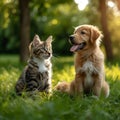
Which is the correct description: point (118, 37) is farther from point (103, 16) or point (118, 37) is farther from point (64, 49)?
point (64, 49)

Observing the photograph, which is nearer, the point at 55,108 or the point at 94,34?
the point at 55,108

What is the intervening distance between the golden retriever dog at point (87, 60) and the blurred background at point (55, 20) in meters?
3.13

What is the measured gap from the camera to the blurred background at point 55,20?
22141 millimetres

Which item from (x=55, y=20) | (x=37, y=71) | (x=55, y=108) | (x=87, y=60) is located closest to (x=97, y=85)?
(x=87, y=60)

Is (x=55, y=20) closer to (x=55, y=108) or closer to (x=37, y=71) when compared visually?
(x=37, y=71)

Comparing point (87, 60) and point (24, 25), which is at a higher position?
point (24, 25)

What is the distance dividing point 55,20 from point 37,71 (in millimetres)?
18858

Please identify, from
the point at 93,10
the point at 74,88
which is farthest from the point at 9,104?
the point at 93,10

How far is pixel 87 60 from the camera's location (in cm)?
906

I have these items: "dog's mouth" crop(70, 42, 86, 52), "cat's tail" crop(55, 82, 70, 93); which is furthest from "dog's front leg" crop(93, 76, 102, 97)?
"cat's tail" crop(55, 82, 70, 93)

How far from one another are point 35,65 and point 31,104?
7.05 feet

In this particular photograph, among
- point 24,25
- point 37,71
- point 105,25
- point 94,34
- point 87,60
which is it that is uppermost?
point 105,25

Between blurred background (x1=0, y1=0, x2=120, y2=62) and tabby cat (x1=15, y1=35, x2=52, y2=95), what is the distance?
9.09 ft

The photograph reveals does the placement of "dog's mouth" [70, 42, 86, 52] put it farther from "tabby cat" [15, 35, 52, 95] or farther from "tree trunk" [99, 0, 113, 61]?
"tree trunk" [99, 0, 113, 61]
